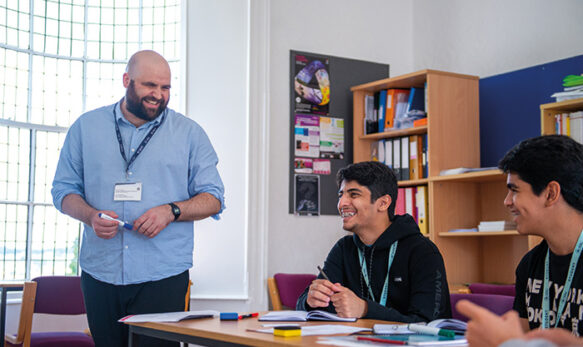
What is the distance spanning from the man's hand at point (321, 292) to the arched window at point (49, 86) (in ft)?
11.7

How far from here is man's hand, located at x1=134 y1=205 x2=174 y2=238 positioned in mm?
2266

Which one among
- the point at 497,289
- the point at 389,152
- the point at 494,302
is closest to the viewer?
the point at 494,302

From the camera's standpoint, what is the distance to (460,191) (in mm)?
Result: 4629

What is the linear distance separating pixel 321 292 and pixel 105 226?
767mm

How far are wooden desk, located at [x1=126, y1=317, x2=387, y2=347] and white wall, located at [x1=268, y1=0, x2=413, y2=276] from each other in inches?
111

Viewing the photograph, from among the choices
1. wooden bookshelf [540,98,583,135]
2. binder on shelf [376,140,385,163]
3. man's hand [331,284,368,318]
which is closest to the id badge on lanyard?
man's hand [331,284,368,318]

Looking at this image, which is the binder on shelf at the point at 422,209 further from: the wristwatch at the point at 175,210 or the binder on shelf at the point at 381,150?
the wristwatch at the point at 175,210

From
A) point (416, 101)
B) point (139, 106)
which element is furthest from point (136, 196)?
point (416, 101)

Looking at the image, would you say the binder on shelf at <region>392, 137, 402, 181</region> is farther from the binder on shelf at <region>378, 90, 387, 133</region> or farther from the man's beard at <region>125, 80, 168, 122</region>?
the man's beard at <region>125, 80, 168, 122</region>

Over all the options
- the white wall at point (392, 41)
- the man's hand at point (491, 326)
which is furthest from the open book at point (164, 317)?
the white wall at point (392, 41)

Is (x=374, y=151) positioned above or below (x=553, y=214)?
above

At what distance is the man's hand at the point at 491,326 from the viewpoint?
105 cm

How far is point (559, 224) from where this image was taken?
5.93 feet

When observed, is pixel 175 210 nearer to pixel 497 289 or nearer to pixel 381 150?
pixel 497 289
